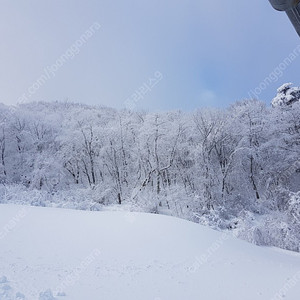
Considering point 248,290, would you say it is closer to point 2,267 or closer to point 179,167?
point 2,267

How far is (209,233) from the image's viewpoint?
8.38 m

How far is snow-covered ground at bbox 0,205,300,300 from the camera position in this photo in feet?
14.9

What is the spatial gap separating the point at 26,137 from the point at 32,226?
24515mm

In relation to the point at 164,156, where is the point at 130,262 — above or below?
below

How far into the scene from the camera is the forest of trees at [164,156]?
861 inches

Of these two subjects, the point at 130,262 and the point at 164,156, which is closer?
the point at 130,262

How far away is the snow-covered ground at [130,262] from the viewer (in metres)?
4.54

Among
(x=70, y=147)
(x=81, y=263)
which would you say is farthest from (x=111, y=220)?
(x=70, y=147)

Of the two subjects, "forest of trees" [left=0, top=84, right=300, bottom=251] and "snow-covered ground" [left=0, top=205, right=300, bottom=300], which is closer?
"snow-covered ground" [left=0, top=205, right=300, bottom=300]

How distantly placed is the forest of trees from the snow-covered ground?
10402 millimetres

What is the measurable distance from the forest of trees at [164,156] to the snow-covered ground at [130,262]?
1040 centimetres

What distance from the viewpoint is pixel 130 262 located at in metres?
5.92

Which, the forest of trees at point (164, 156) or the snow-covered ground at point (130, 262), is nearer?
the snow-covered ground at point (130, 262)

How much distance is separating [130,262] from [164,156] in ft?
73.6
